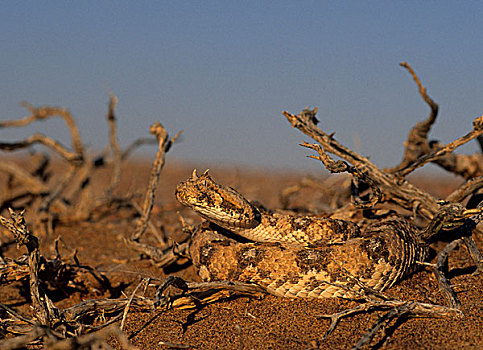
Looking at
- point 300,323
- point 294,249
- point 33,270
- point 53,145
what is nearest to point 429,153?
point 294,249

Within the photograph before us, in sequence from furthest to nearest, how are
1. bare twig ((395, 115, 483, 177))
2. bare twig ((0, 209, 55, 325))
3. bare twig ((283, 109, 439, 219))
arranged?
bare twig ((283, 109, 439, 219)) < bare twig ((395, 115, 483, 177)) < bare twig ((0, 209, 55, 325))

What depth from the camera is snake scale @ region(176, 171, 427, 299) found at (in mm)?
5516

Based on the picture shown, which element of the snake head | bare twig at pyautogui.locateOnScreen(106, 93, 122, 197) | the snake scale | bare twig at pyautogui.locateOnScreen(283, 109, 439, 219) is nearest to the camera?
the snake scale

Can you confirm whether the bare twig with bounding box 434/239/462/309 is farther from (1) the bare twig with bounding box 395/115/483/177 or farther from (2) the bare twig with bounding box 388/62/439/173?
(2) the bare twig with bounding box 388/62/439/173

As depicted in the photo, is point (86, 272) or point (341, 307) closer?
point (341, 307)

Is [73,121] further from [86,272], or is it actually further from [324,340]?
[324,340]

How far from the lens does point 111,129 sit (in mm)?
11578

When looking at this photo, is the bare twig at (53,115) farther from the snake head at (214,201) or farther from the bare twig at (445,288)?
the bare twig at (445,288)

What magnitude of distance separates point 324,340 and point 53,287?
4199mm

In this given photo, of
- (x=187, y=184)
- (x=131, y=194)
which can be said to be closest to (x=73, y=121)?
(x=131, y=194)

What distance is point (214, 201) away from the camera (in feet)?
19.4

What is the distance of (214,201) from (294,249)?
1.14 meters

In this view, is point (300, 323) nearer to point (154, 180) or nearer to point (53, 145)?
point (154, 180)

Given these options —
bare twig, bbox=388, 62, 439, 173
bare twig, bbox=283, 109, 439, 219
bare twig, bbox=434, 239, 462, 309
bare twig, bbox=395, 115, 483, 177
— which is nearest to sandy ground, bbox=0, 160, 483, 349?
bare twig, bbox=434, 239, 462, 309
